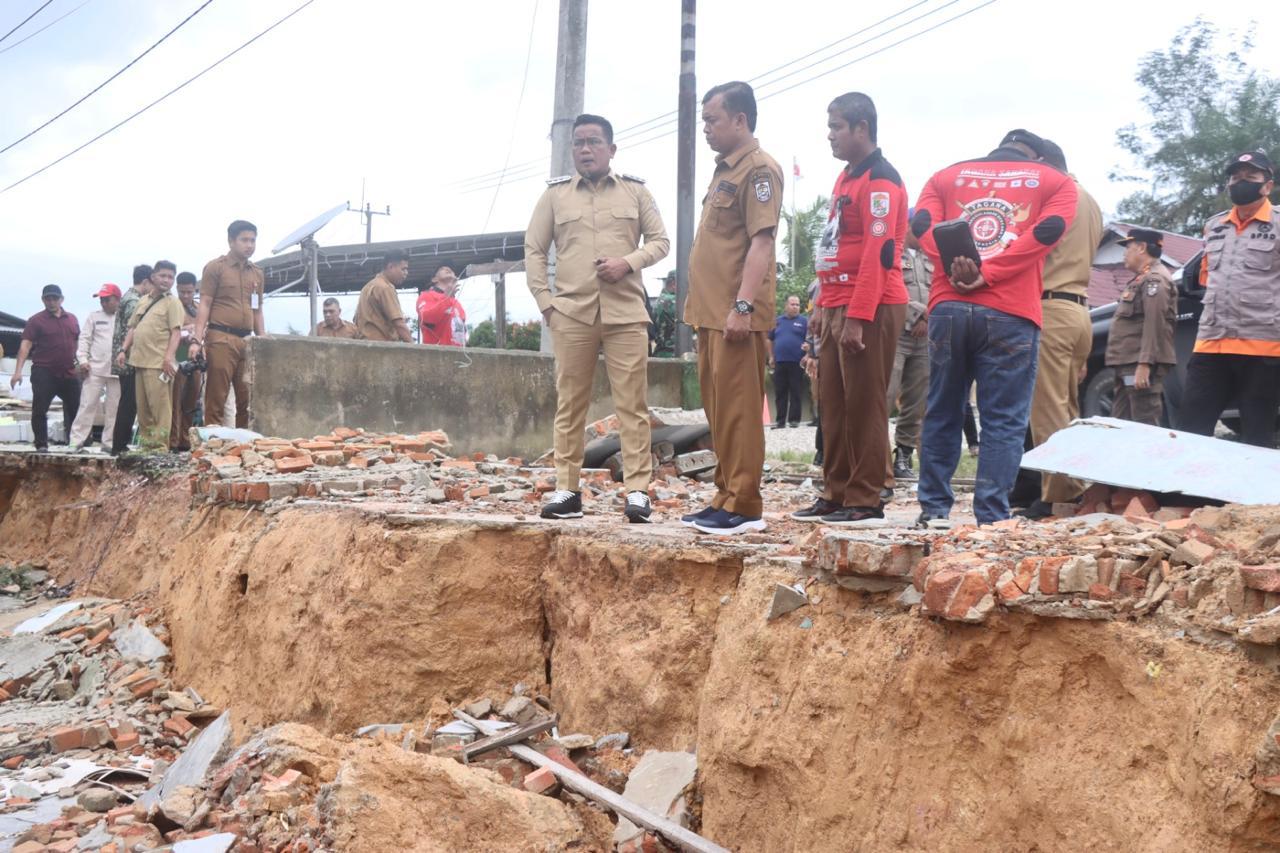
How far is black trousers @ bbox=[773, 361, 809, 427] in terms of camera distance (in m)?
12.3

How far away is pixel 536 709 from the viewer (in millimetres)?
4324

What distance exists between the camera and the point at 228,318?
8461 millimetres

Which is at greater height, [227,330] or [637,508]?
[227,330]

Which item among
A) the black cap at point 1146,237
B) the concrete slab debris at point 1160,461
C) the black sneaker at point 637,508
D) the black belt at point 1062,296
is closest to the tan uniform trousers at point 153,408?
the black sneaker at point 637,508

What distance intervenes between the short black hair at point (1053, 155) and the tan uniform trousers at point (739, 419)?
170cm

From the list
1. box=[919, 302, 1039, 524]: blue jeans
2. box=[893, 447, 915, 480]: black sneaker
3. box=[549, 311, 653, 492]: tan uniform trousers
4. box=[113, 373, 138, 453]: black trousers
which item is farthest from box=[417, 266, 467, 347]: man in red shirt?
box=[919, 302, 1039, 524]: blue jeans

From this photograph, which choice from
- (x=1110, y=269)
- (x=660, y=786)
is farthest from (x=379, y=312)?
(x=1110, y=269)

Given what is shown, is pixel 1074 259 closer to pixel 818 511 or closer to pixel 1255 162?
pixel 1255 162

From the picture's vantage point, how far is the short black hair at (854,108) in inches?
170

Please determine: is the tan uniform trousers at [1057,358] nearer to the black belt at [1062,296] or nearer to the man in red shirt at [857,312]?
the black belt at [1062,296]

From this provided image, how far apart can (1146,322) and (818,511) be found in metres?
3.22

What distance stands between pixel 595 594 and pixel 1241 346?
10.6ft

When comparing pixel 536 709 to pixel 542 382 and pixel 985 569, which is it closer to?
pixel 985 569

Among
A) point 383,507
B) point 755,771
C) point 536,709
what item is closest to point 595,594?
point 536,709
